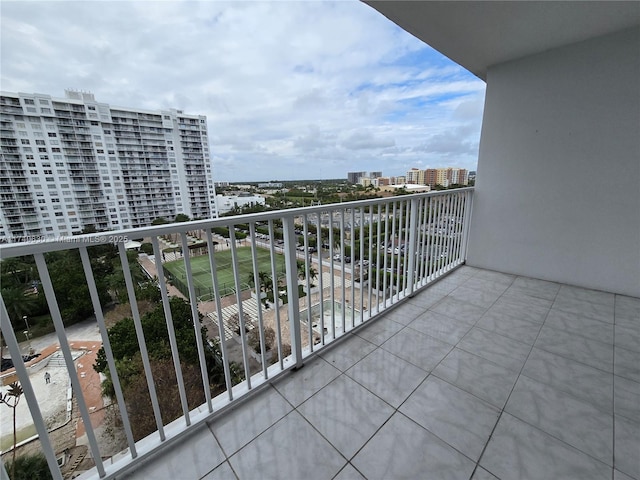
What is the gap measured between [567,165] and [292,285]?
323cm

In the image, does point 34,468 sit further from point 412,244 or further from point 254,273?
point 412,244

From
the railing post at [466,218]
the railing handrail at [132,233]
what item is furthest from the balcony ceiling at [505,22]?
the railing handrail at [132,233]

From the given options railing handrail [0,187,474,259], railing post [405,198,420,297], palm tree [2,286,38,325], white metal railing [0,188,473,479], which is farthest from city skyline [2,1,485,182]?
palm tree [2,286,38,325]

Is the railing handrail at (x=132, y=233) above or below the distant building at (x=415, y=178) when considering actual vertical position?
below

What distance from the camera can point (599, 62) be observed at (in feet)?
8.25

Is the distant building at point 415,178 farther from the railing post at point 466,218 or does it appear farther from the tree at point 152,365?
the tree at point 152,365

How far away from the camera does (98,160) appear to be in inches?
145

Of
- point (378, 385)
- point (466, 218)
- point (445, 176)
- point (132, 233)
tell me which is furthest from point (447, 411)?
point (466, 218)

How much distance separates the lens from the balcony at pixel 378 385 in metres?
1.21

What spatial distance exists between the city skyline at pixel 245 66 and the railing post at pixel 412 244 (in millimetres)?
814

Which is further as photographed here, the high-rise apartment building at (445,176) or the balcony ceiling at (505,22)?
the high-rise apartment building at (445,176)

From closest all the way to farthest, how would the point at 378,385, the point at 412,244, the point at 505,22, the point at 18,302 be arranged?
the point at 18,302 → the point at 378,385 → the point at 505,22 → the point at 412,244

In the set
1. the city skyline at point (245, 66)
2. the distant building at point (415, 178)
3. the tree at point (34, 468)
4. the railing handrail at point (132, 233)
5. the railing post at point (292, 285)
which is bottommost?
the tree at point (34, 468)

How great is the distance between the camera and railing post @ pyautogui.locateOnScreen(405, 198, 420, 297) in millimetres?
2605
